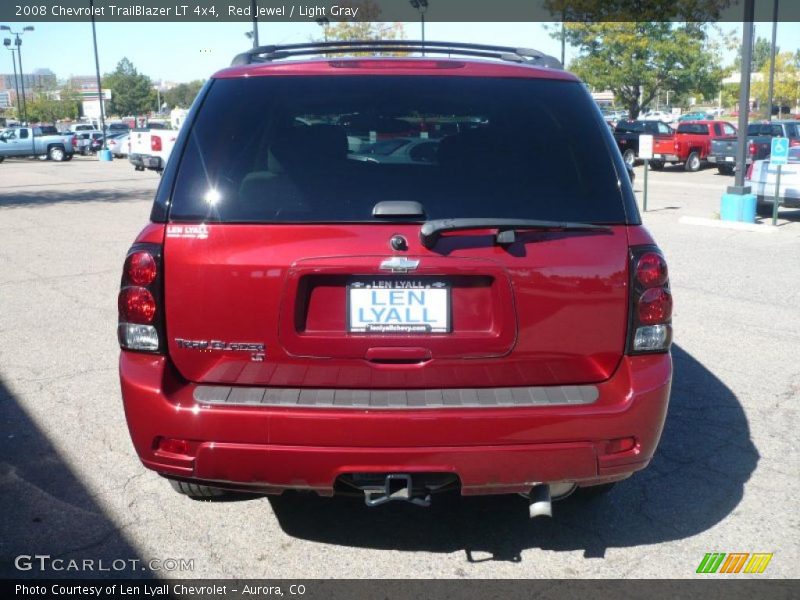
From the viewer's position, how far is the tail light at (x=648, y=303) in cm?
304

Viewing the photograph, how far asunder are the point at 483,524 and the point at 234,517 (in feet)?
3.62

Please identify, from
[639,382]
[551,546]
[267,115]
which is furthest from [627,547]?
[267,115]

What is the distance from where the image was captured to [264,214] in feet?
9.75

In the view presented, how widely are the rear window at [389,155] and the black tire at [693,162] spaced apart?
90.0ft

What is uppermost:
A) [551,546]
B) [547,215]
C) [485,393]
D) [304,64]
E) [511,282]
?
[304,64]

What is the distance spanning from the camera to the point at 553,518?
379 cm

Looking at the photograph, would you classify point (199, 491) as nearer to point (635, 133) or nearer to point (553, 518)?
point (553, 518)

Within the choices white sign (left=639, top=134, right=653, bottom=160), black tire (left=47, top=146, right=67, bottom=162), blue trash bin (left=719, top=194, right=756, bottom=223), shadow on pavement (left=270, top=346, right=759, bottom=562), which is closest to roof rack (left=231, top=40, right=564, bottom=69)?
shadow on pavement (left=270, top=346, right=759, bottom=562)

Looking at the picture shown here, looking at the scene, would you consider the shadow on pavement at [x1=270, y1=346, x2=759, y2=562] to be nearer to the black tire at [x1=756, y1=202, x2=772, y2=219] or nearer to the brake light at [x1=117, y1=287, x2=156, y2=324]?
the brake light at [x1=117, y1=287, x2=156, y2=324]

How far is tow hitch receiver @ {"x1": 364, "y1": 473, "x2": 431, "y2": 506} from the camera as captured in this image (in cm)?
296

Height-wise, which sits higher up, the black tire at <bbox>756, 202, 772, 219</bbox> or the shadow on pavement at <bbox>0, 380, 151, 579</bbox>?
the shadow on pavement at <bbox>0, 380, 151, 579</bbox>

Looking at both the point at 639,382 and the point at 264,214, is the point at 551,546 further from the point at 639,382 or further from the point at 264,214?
the point at 264,214

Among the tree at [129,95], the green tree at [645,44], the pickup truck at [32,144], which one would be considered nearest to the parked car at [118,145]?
the pickup truck at [32,144]

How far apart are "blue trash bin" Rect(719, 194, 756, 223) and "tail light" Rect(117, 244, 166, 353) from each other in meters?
12.5
